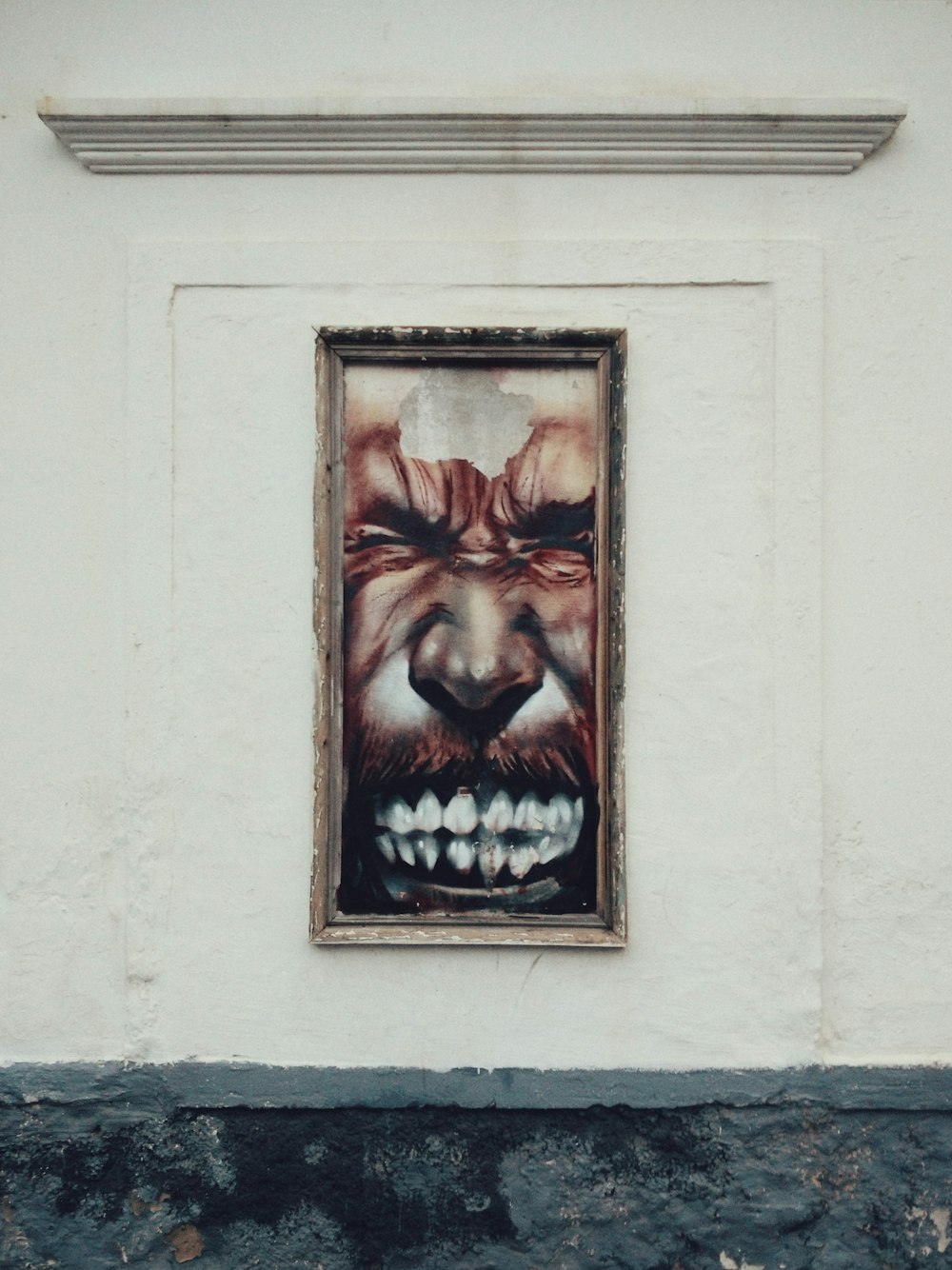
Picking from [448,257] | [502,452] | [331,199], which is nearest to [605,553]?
[502,452]

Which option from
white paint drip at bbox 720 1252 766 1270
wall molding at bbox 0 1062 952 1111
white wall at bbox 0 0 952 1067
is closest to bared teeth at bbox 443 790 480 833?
white wall at bbox 0 0 952 1067

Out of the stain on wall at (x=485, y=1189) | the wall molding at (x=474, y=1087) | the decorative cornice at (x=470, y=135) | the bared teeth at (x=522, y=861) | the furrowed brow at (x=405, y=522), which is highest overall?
the decorative cornice at (x=470, y=135)

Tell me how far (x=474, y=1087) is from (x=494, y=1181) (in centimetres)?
26

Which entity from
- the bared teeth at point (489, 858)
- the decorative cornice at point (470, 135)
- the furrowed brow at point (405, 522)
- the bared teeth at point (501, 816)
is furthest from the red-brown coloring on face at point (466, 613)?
the decorative cornice at point (470, 135)

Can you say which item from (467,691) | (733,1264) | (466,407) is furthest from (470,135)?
(733,1264)

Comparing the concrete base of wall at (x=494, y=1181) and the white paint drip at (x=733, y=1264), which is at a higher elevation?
the concrete base of wall at (x=494, y=1181)

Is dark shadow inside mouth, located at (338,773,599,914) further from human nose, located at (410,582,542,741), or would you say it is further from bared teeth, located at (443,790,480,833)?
human nose, located at (410,582,542,741)

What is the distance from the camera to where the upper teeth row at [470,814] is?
10.2 ft

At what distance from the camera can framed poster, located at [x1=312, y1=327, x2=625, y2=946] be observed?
10.2 ft

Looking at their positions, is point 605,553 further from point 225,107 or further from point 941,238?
point 225,107

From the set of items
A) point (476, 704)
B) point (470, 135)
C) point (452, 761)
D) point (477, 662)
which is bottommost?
point (452, 761)

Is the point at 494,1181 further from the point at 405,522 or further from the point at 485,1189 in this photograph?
the point at 405,522

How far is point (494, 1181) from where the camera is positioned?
304 centimetres

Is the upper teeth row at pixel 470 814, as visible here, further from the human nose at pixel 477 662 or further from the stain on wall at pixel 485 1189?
the stain on wall at pixel 485 1189
